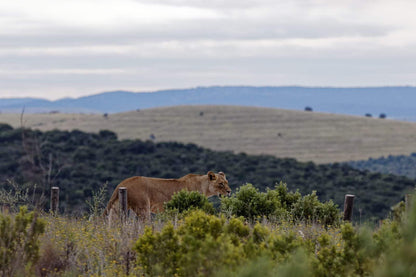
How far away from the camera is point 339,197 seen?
4397cm

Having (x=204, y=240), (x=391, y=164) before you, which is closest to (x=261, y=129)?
(x=391, y=164)

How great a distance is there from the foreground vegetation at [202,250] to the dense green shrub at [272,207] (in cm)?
357

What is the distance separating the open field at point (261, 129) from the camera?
9588 centimetres

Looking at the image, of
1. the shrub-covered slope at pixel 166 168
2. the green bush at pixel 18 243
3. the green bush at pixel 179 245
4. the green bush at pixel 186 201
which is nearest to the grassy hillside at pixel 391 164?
the shrub-covered slope at pixel 166 168

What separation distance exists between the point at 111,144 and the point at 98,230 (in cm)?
4833

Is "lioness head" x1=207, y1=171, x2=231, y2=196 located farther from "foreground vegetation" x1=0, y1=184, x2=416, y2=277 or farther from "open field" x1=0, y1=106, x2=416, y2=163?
"open field" x1=0, y1=106, x2=416, y2=163

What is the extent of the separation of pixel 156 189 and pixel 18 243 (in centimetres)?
608

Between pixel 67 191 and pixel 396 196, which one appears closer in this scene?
pixel 67 191


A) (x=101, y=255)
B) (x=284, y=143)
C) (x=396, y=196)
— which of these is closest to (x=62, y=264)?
(x=101, y=255)

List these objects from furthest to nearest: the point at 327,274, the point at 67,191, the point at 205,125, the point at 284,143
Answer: the point at 205,125 → the point at 284,143 → the point at 67,191 → the point at 327,274

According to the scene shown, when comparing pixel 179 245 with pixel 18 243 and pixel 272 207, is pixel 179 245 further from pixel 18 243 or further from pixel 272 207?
pixel 272 207

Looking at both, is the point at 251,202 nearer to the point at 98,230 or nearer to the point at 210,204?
the point at 210,204

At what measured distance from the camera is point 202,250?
6367mm

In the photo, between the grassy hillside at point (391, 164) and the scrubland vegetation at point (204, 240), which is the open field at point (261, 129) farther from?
the scrubland vegetation at point (204, 240)
